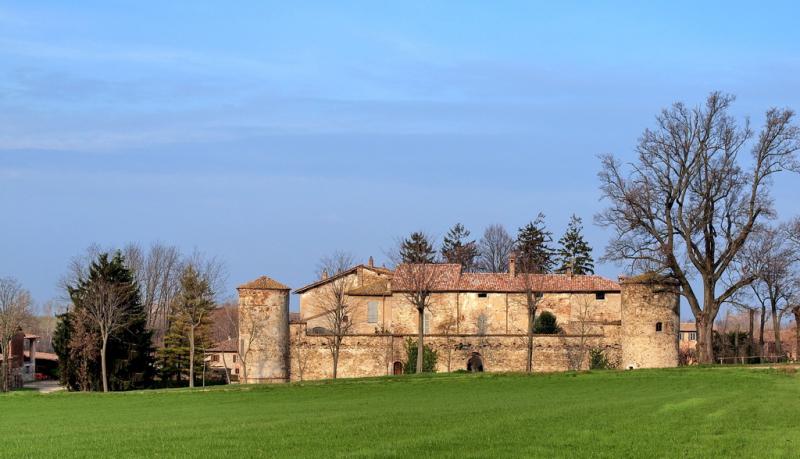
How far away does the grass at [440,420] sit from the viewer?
22234 millimetres

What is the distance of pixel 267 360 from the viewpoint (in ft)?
213

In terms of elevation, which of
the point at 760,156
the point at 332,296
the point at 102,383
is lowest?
the point at 102,383

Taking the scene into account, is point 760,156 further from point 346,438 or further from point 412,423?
point 346,438

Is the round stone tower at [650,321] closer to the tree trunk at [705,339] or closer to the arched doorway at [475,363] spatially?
the tree trunk at [705,339]

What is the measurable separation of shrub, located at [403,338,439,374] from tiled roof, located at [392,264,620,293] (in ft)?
15.5

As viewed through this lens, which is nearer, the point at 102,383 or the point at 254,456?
the point at 254,456

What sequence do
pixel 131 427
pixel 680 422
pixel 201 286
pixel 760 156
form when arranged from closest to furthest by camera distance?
pixel 680 422 → pixel 131 427 → pixel 760 156 → pixel 201 286

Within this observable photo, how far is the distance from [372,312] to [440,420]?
45.1 meters

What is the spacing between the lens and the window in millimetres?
73375

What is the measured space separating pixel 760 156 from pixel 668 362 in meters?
13.2

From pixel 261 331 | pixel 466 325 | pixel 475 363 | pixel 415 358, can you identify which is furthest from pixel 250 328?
pixel 466 325

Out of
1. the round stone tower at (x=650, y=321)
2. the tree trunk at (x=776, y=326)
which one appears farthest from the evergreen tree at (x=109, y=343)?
the tree trunk at (x=776, y=326)

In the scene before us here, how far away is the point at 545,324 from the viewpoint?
232 feet

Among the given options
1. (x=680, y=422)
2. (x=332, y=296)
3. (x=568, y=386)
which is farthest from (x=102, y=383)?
(x=680, y=422)
